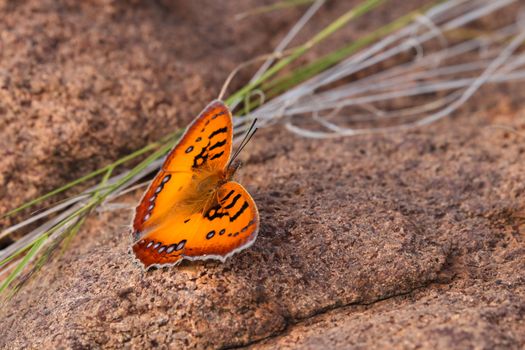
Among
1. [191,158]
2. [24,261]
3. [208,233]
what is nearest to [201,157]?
[191,158]

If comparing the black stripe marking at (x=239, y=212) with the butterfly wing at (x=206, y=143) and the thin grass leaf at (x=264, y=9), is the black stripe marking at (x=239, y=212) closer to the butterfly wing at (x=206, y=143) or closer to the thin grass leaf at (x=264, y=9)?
the butterfly wing at (x=206, y=143)

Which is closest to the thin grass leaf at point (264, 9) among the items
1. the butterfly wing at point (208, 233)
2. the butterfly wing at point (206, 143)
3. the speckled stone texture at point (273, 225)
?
the speckled stone texture at point (273, 225)

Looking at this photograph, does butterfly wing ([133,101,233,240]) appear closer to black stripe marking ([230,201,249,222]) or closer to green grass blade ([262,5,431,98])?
black stripe marking ([230,201,249,222])

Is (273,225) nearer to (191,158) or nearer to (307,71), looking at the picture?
(191,158)

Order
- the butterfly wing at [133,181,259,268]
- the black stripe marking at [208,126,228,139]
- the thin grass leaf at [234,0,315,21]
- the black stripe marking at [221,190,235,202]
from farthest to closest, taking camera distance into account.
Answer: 1. the thin grass leaf at [234,0,315,21]
2. the black stripe marking at [208,126,228,139]
3. the black stripe marking at [221,190,235,202]
4. the butterfly wing at [133,181,259,268]

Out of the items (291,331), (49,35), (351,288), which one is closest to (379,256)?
(351,288)

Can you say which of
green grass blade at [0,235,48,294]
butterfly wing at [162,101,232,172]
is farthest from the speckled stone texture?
butterfly wing at [162,101,232,172]

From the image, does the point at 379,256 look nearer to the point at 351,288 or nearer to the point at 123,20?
the point at 351,288
